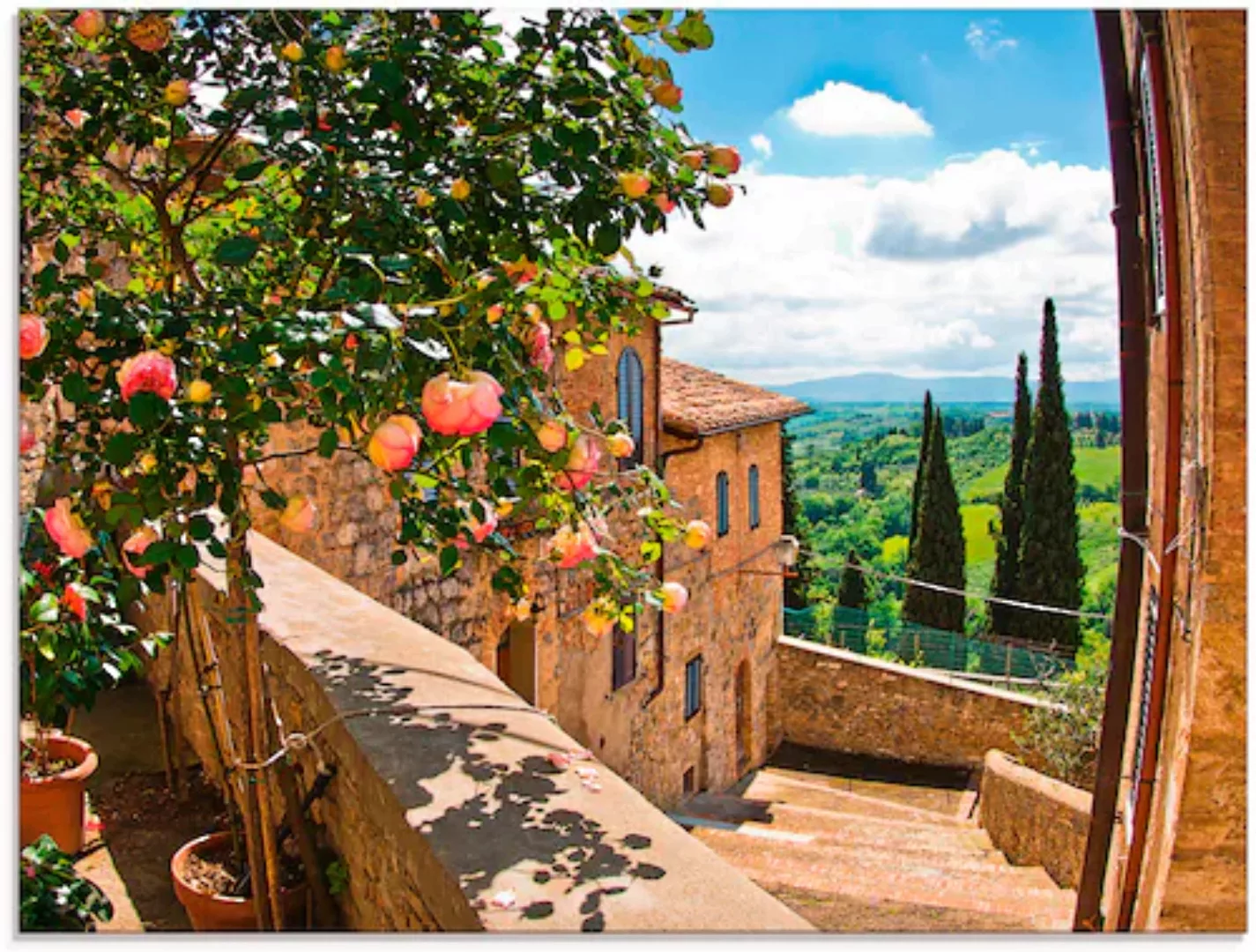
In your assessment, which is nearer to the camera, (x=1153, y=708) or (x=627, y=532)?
(x=1153, y=708)

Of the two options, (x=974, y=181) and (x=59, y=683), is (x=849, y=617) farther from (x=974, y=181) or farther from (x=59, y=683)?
(x=59, y=683)

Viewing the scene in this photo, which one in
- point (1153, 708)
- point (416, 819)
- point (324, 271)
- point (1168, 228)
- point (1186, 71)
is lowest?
point (1153, 708)

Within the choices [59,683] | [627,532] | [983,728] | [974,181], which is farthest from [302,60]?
[983,728]

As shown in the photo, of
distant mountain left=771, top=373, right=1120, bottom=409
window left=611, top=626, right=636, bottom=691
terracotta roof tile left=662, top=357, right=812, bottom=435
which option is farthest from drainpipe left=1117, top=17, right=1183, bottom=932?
terracotta roof tile left=662, top=357, right=812, bottom=435

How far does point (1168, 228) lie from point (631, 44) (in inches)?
92.4

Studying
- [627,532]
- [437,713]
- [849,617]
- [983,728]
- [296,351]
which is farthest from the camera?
[849,617]

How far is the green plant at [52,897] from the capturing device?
2240 millimetres

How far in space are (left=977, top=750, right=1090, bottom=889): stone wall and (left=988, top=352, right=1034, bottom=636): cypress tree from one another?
9.24 meters

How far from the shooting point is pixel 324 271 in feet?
7.29

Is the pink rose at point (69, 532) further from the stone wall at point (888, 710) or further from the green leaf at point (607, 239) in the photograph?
the stone wall at point (888, 710)

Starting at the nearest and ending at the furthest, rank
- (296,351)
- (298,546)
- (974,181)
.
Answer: (296,351)
(974,181)
(298,546)

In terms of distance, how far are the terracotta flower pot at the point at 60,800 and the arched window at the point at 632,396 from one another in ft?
20.5

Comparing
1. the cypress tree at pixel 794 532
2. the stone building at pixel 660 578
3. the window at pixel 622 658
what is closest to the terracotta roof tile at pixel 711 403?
the stone building at pixel 660 578

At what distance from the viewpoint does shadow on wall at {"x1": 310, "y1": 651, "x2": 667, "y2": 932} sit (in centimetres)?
198
